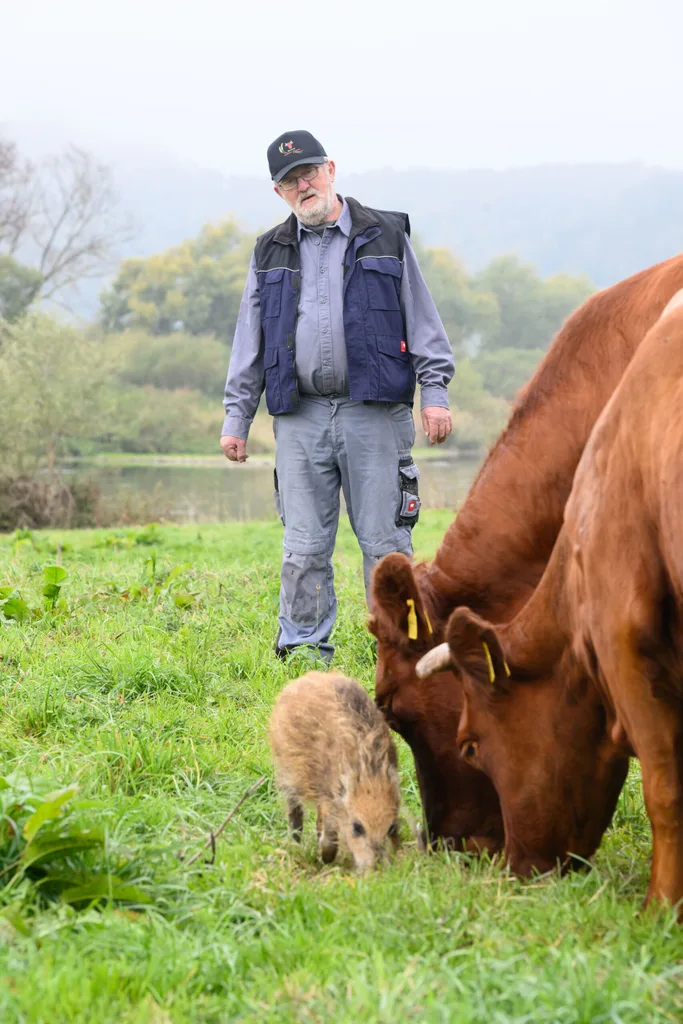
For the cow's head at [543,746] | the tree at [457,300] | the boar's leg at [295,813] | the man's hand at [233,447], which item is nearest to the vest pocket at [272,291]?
the man's hand at [233,447]

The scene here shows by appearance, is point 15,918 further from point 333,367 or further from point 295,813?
point 333,367

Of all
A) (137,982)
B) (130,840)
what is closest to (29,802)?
(130,840)

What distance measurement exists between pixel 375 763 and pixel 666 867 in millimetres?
1362

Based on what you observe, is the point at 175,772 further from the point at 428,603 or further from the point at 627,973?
the point at 627,973

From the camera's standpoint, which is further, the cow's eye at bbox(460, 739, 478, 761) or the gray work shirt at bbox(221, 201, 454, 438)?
the gray work shirt at bbox(221, 201, 454, 438)

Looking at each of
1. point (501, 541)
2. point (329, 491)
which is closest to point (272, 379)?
point (329, 491)

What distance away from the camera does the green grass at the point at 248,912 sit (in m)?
2.57

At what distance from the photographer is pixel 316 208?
6.41 m

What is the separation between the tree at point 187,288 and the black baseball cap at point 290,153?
229 feet

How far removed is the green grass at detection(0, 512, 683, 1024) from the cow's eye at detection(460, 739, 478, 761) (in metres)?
0.35

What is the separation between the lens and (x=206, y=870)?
362cm

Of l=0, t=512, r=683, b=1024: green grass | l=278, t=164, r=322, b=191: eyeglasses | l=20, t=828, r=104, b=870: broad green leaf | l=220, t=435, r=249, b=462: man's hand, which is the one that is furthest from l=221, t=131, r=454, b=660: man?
l=20, t=828, r=104, b=870: broad green leaf

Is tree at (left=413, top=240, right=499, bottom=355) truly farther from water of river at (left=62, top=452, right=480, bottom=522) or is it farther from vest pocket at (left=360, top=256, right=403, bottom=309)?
vest pocket at (left=360, top=256, right=403, bottom=309)

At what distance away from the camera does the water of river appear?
24750 mm
